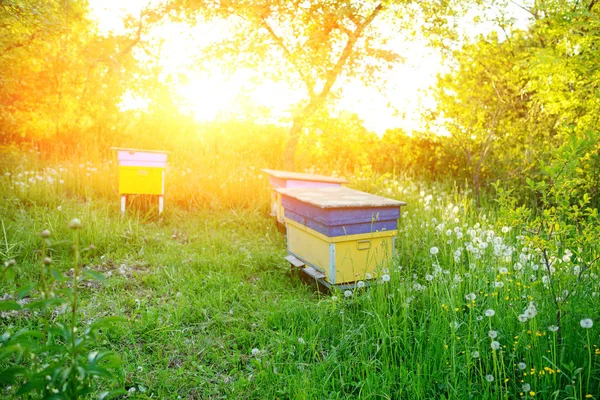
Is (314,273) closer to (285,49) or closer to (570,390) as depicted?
(570,390)

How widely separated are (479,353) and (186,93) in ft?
38.6

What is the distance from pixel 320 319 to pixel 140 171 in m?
4.42

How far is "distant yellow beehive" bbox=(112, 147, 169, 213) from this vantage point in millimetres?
6934

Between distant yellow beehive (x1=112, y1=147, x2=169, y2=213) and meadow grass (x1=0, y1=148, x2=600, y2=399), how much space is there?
0.83m

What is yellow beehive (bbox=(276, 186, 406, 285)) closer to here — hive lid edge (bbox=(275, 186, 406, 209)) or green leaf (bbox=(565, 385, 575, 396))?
hive lid edge (bbox=(275, 186, 406, 209))

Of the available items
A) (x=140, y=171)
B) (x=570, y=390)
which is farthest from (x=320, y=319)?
(x=140, y=171)

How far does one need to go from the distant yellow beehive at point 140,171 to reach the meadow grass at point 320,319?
0.83m

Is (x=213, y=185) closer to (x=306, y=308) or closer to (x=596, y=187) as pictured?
(x=306, y=308)

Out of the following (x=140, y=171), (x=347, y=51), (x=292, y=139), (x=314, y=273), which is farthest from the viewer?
(x=292, y=139)

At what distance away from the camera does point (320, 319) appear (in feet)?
12.1

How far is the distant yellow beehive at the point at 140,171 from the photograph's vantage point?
22.7 ft

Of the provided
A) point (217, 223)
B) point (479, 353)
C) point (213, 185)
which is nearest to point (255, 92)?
point (213, 185)

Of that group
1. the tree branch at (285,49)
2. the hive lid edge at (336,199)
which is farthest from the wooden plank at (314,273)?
the tree branch at (285,49)

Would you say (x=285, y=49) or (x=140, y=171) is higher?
(x=285, y=49)
